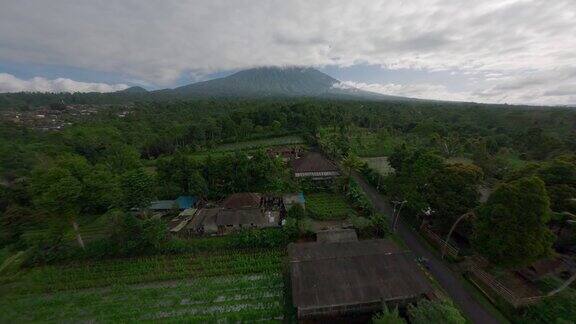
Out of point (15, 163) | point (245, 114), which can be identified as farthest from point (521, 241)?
point (245, 114)

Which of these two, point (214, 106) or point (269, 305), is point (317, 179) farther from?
point (214, 106)

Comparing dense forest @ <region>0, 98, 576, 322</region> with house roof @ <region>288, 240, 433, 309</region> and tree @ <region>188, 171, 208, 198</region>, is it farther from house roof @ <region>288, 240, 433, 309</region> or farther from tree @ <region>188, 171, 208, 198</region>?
house roof @ <region>288, 240, 433, 309</region>

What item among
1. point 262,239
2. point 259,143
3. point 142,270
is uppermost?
point 259,143

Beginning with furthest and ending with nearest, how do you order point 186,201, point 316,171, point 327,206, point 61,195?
point 316,171, point 186,201, point 327,206, point 61,195

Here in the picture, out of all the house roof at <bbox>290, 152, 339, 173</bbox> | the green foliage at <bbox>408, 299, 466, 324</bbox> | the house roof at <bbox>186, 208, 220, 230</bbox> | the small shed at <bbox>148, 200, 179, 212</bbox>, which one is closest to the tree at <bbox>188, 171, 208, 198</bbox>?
the small shed at <bbox>148, 200, 179, 212</bbox>

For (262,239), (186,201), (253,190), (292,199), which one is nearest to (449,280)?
(262,239)

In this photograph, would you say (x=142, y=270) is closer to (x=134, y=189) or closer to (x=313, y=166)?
(x=134, y=189)
